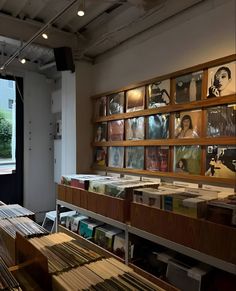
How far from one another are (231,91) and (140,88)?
41.9 inches

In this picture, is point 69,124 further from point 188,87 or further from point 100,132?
point 188,87

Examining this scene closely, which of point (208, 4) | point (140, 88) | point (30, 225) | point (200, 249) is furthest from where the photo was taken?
point (140, 88)

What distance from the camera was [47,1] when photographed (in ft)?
8.84

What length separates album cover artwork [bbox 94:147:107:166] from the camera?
3.40 meters

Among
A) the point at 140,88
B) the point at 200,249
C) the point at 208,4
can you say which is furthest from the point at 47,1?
the point at 200,249

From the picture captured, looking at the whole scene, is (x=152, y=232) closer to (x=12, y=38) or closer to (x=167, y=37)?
(x=167, y=37)

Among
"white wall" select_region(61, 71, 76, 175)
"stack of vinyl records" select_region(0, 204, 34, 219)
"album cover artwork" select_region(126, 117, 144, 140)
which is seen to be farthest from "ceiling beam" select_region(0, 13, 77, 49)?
"stack of vinyl records" select_region(0, 204, 34, 219)

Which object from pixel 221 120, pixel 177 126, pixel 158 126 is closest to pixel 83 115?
pixel 158 126

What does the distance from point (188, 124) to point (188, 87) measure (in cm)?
33

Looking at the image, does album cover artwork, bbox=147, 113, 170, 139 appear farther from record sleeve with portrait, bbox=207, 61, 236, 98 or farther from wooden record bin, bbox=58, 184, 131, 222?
wooden record bin, bbox=58, 184, 131, 222

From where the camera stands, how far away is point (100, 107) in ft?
11.4

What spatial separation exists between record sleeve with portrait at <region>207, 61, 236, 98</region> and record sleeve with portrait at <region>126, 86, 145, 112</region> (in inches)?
32.1

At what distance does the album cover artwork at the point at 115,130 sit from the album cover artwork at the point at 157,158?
475mm

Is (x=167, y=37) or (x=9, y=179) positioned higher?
(x=167, y=37)
